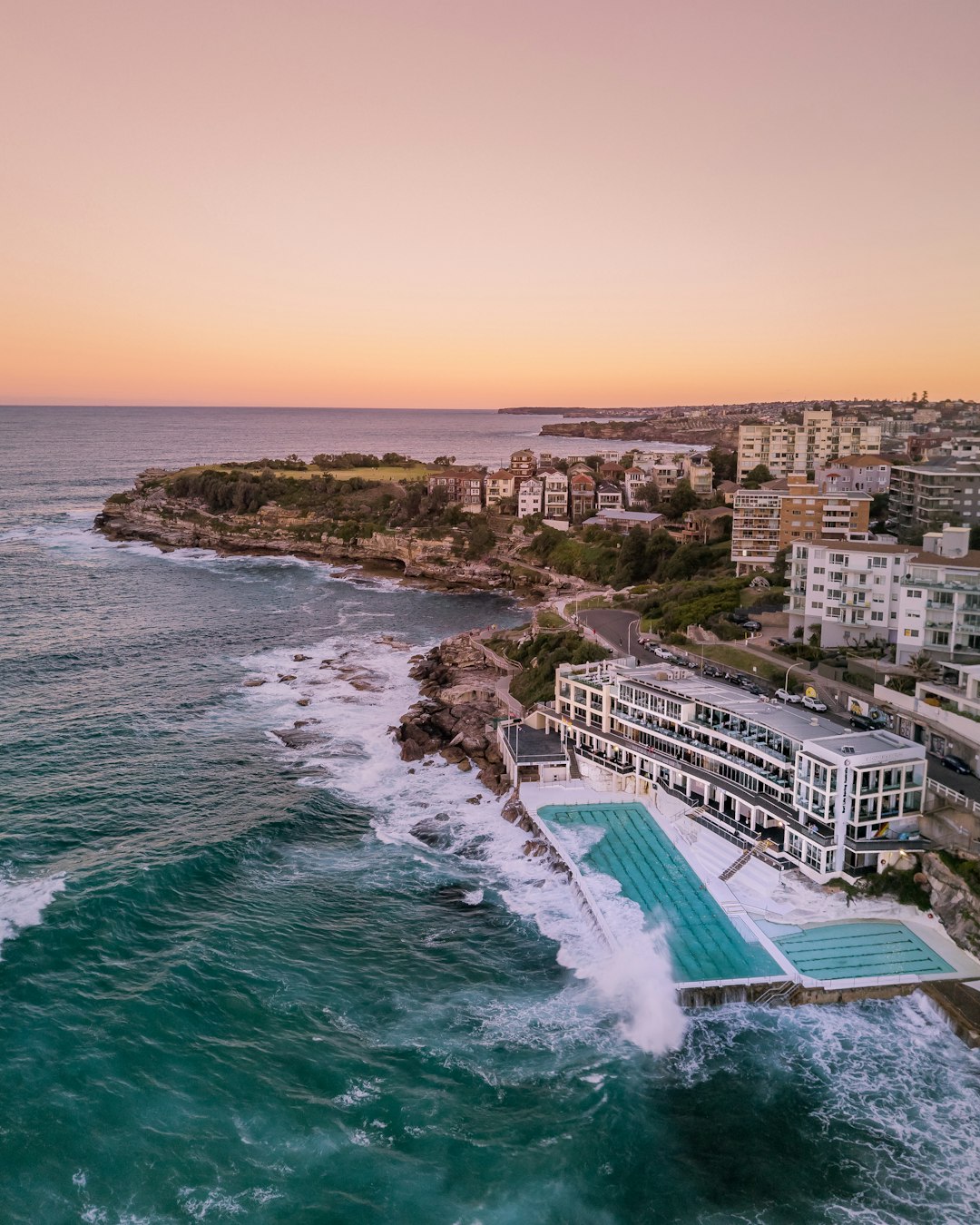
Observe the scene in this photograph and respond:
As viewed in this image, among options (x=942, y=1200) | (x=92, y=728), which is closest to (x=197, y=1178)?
(x=942, y=1200)

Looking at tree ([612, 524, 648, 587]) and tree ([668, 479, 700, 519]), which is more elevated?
tree ([668, 479, 700, 519])

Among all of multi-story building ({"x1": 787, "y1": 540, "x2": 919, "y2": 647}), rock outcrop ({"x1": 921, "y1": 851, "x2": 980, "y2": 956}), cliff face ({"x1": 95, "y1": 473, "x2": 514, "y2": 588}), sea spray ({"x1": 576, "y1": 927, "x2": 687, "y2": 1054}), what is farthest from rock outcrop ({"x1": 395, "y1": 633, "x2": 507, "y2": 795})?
cliff face ({"x1": 95, "y1": 473, "x2": 514, "y2": 588})

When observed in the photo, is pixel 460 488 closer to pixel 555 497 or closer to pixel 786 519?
pixel 555 497

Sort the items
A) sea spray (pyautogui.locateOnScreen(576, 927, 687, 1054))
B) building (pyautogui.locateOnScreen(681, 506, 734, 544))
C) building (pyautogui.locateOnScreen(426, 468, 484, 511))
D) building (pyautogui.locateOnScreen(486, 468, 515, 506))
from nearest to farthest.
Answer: sea spray (pyautogui.locateOnScreen(576, 927, 687, 1054)), building (pyautogui.locateOnScreen(681, 506, 734, 544)), building (pyautogui.locateOnScreen(486, 468, 515, 506)), building (pyautogui.locateOnScreen(426, 468, 484, 511))

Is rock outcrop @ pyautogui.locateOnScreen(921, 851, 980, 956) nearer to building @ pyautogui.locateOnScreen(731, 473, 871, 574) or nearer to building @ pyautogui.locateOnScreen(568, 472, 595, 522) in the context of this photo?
building @ pyautogui.locateOnScreen(731, 473, 871, 574)

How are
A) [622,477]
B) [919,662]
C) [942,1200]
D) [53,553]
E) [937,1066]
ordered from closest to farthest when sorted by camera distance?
[942,1200] → [937,1066] → [919,662] → [53,553] → [622,477]

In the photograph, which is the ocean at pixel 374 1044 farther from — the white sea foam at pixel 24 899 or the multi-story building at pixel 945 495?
the multi-story building at pixel 945 495

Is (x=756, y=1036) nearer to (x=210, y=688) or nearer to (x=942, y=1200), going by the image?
(x=942, y=1200)
